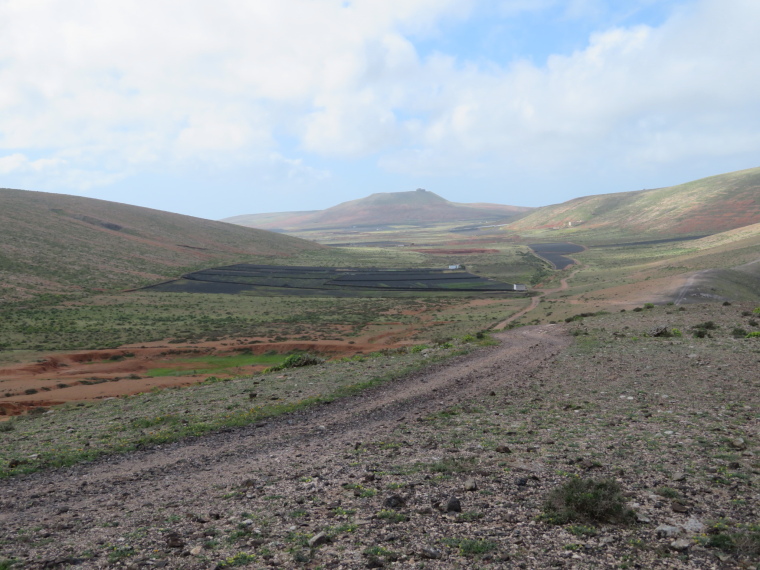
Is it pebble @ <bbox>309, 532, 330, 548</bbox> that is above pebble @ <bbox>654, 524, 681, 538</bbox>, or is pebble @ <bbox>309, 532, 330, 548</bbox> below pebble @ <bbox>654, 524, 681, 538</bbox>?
below

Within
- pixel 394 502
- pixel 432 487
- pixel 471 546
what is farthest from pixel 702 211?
pixel 471 546

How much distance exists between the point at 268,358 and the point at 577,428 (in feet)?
92.3

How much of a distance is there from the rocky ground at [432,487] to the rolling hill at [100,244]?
63.3m

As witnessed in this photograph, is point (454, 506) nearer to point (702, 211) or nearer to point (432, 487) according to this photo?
point (432, 487)

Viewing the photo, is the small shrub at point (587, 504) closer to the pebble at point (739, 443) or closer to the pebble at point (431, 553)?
the pebble at point (431, 553)

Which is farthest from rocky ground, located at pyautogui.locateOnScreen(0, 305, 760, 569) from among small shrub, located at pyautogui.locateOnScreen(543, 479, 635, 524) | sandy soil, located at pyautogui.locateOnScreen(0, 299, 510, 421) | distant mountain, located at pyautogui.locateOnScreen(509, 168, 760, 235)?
distant mountain, located at pyautogui.locateOnScreen(509, 168, 760, 235)

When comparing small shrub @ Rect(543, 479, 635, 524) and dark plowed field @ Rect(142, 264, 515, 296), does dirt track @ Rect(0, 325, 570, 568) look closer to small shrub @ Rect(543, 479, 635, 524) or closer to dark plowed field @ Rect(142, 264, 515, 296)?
small shrub @ Rect(543, 479, 635, 524)

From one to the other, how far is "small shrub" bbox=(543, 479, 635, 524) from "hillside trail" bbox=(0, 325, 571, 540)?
4.54m

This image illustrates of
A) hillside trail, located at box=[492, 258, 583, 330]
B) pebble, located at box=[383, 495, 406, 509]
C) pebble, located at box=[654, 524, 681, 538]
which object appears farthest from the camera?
hillside trail, located at box=[492, 258, 583, 330]

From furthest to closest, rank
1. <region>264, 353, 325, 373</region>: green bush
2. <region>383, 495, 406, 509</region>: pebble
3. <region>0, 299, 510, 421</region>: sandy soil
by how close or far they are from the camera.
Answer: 1. <region>264, 353, 325, 373</region>: green bush
2. <region>0, 299, 510, 421</region>: sandy soil
3. <region>383, 495, 406, 509</region>: pebble

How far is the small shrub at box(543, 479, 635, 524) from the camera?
6453 mm

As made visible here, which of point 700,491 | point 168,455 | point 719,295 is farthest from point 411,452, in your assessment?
point 719,295

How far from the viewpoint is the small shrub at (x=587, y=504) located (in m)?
6.45

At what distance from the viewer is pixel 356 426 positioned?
12.7m
